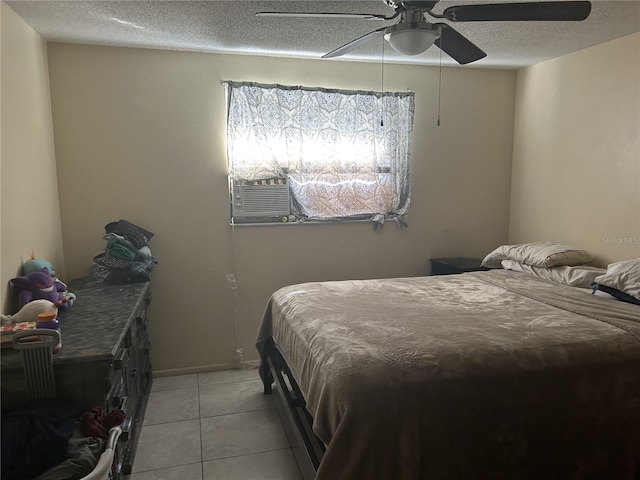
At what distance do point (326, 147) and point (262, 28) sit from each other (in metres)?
1.12

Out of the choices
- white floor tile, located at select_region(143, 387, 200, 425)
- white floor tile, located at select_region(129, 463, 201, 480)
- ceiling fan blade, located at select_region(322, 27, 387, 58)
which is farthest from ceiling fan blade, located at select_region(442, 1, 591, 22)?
white floor tile, located at select_region(143, 387, 200, 425)

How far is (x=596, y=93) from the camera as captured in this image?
327 cm

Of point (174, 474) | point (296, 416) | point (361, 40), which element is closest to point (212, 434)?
point (174, 474)

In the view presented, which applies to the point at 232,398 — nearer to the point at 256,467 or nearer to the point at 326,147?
the point at 256,467

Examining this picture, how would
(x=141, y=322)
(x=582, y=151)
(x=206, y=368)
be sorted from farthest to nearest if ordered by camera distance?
(x=206, y=368)
(x=582, y=151)
(x=141, y=322)

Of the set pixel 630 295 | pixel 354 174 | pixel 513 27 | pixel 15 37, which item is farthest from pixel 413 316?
pixel 15 37

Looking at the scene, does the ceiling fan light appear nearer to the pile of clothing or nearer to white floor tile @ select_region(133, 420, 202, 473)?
the pile of clothing

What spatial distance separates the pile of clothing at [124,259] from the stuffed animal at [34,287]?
1.80 ft

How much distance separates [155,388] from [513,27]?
3453 mm

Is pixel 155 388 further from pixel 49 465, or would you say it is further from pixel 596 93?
pixel 596 93

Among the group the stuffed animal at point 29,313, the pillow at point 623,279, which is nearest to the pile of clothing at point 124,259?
the stuffed animal at point 29,313

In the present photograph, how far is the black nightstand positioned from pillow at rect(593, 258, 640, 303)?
1.11m

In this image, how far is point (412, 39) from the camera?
6.73 ft

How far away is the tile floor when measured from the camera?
2412 millimetres
